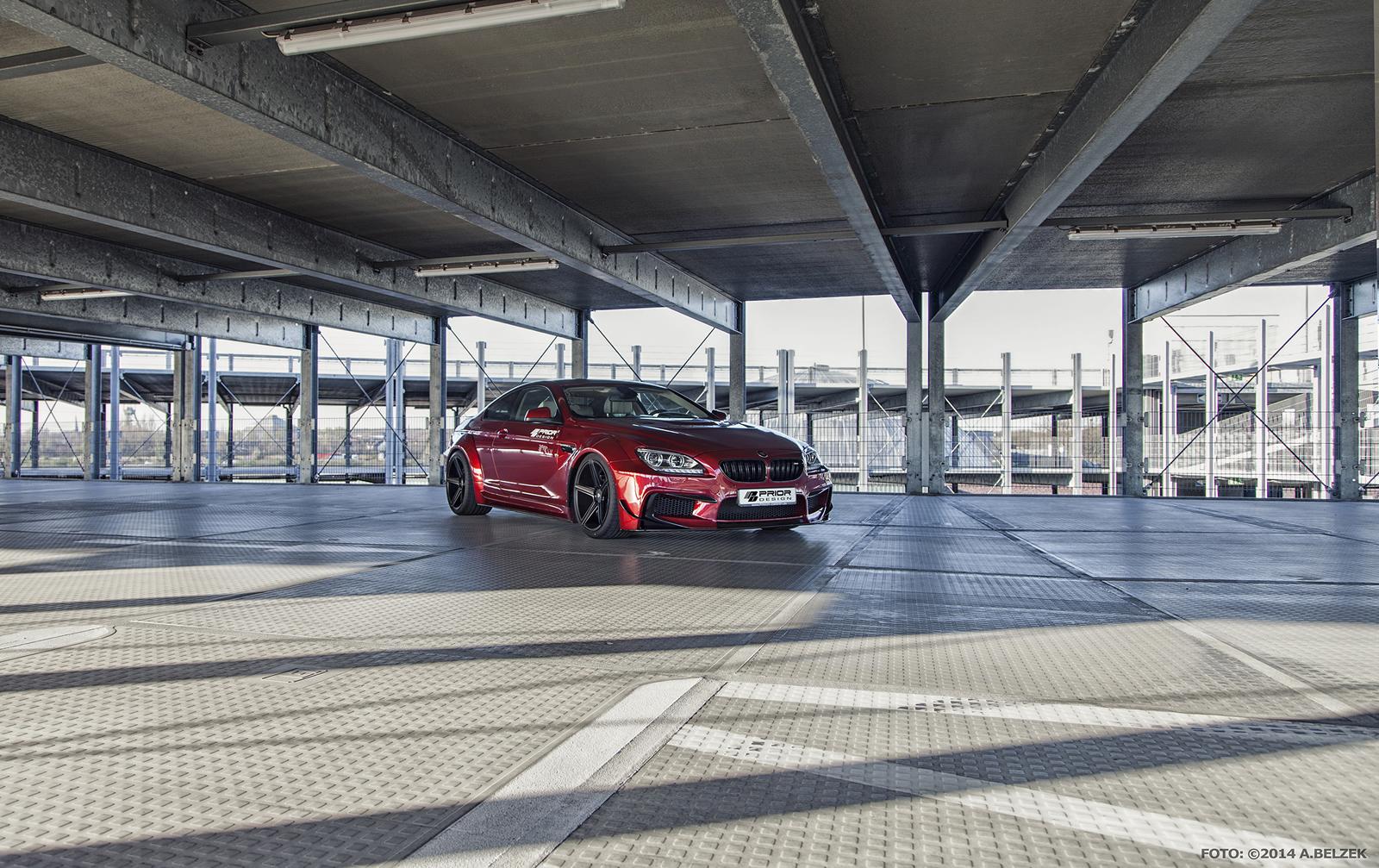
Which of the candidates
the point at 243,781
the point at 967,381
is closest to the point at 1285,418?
the point at 967,381

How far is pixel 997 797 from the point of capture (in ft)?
6.30

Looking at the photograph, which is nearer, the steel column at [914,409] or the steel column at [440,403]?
the steel column at [914,409]

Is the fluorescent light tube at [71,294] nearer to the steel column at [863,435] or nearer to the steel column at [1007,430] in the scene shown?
the steel column at [863,435]

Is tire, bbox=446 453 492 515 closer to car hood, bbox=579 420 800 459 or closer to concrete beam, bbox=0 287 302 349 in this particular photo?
car hood, bbox=579 420 800 459

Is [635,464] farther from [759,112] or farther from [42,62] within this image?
[42,62]

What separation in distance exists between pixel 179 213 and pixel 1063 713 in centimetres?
1096

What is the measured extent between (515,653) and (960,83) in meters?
6.32

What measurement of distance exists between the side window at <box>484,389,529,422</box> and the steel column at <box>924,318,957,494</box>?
383 inches

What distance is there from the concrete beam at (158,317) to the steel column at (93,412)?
3.36m

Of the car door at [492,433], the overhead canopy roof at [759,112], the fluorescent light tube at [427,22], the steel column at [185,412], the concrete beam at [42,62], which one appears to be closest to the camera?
the fluorescent light tube at [427,22]

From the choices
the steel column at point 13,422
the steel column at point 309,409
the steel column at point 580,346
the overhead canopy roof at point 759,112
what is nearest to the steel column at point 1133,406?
the overhead canopy roof at point 759,112

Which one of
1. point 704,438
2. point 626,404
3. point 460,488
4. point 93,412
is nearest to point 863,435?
point 460,488

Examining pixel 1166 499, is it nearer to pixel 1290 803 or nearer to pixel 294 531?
pixel 294 531

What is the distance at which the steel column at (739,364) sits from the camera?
60.8ft
